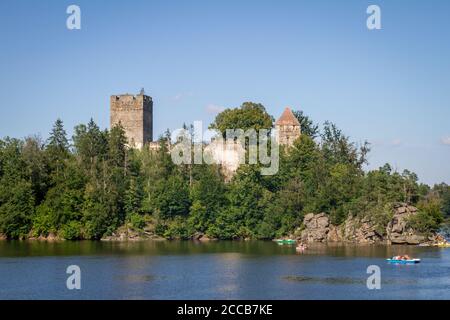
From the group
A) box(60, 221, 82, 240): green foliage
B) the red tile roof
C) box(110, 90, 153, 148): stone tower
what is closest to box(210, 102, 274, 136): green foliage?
the red tile roof

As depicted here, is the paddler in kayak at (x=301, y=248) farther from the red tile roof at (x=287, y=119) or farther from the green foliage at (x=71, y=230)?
the red tile roof at (x=287, y=119)

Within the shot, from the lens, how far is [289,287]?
4962 centimetres

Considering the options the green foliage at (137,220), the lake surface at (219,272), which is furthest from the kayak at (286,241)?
the green foliage at (137,220)

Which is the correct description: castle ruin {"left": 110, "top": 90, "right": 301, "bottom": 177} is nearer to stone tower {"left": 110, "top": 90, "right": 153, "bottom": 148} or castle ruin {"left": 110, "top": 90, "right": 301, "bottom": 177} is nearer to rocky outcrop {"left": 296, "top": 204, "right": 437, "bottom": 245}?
stone tower {"left": 110, "top": 90, "right": 153, "bottom": 148}

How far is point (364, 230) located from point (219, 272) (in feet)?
96.0

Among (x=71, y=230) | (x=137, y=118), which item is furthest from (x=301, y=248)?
(x=137, y=118)

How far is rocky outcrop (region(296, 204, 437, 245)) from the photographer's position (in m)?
81.2

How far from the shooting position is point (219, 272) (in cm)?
5728

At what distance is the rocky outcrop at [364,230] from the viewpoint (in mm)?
81250

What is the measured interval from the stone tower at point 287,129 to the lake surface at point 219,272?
96.2 feet

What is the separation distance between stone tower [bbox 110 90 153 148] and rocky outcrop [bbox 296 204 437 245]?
3466 centimetres
